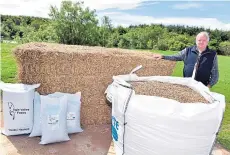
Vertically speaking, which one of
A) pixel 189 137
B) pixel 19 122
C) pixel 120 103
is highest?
pixel 120 103

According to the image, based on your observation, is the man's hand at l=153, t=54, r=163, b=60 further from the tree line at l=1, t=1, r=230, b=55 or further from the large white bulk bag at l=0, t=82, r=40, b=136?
the tree line at l=1, t=1, r=230, b=55

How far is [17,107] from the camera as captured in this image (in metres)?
3.37

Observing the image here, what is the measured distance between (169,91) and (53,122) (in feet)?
4.41

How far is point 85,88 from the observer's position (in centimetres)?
384

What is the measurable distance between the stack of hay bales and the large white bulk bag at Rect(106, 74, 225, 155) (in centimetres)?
127

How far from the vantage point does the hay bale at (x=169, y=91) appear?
8.55 ft

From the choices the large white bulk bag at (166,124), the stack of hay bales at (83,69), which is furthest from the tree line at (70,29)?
the large white bulk bag at (166,124)

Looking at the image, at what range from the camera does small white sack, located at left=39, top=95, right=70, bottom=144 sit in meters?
3.33

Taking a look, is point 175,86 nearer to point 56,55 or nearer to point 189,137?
point 189,137

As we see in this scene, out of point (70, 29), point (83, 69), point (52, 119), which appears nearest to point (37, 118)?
point (52, 119)

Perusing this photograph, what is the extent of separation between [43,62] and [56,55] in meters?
0.17

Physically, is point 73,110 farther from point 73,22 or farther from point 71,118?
point 73,22

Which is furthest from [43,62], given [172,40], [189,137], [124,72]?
[172,40]

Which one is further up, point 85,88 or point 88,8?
point 88,8
